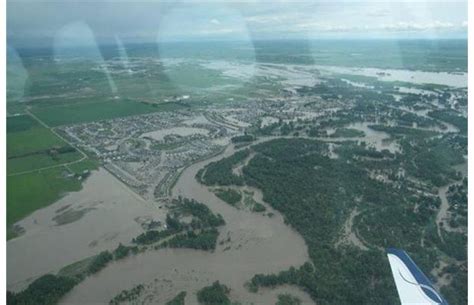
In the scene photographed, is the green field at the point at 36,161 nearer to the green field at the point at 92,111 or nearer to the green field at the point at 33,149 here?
the green field at the point at 33,149

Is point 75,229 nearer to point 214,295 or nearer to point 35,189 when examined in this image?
point 35,189

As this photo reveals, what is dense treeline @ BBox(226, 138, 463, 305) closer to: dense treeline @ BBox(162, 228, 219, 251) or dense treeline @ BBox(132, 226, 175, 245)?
dense treeline @ BBox(162, 228, 219, 251)

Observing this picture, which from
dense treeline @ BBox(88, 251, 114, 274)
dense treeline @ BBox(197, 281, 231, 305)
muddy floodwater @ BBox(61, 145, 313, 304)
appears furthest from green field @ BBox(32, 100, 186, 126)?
dense treeline @ BBox(197, 281, 231, 305)

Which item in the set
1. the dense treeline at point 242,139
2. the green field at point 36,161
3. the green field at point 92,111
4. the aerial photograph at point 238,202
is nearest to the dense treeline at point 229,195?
the aerial photograph at point 238,202

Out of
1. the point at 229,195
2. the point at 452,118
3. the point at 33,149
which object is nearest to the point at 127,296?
the point at 229,195

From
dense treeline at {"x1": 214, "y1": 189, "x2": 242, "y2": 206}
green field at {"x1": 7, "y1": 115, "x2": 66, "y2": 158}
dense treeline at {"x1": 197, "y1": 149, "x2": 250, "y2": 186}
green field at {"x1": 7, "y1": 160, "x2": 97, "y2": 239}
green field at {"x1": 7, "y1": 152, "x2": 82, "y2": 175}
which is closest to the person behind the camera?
green field at {"x1": 7, "y1": 160, "x2": 97, "y2": 239}
